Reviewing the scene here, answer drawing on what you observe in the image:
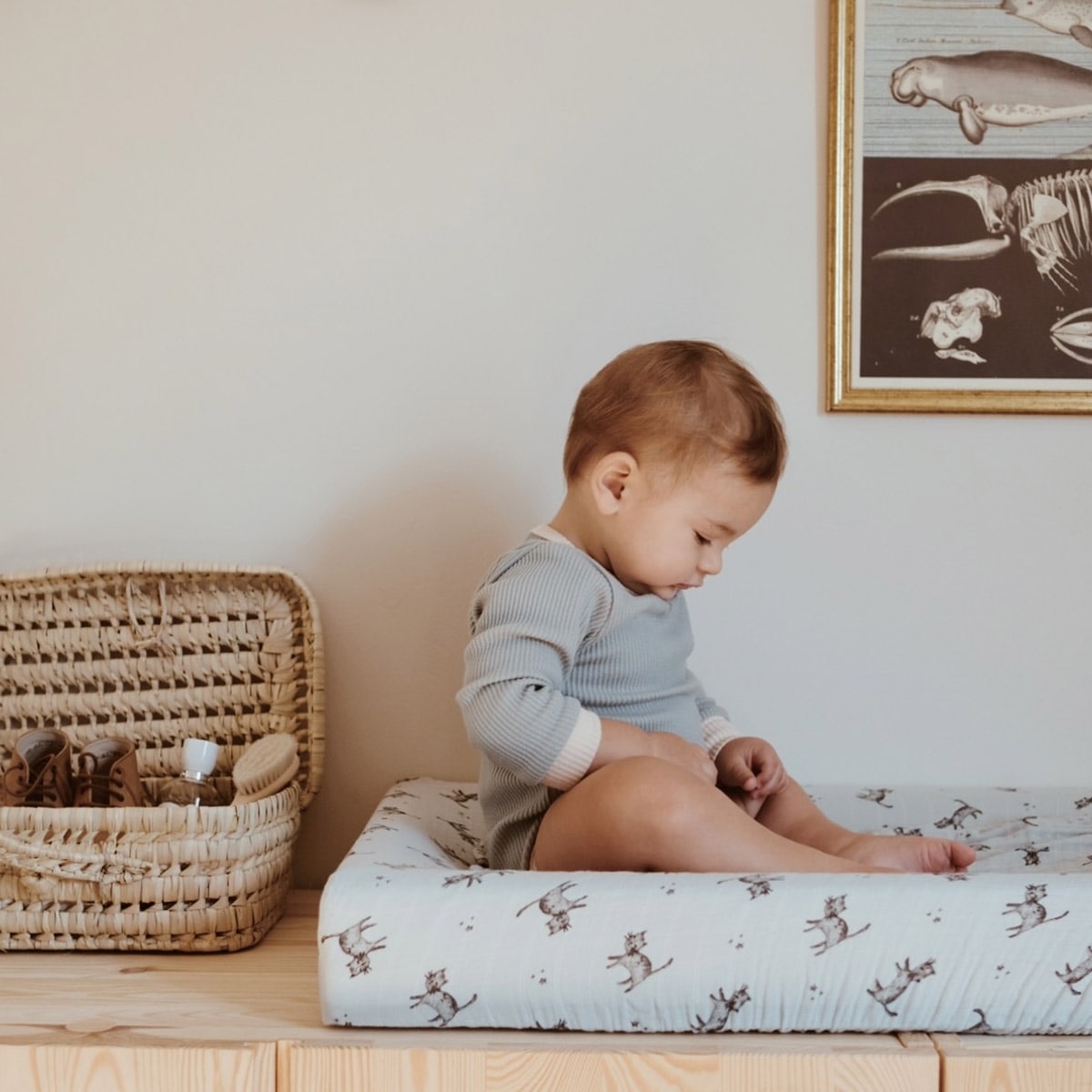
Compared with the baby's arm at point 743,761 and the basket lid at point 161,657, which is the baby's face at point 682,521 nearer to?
the baby's arm at point 743,761

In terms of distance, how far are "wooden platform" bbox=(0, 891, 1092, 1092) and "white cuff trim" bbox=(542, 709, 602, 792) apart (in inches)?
9.6

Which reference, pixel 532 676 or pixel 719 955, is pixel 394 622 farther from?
pixel 719 955

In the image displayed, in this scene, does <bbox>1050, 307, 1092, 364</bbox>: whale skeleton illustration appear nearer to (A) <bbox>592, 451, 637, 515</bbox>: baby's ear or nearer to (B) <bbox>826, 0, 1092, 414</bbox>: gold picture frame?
(B) <bbox>826, 0, 1092, 414</bbox>: gold picture frame

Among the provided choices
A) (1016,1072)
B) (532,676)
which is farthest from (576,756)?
(1016,1072)

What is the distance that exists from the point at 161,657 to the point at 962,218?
3.60 feet

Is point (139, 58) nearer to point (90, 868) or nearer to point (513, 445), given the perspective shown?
point (513, 445)

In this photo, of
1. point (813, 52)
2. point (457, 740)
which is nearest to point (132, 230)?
point (457, 740)

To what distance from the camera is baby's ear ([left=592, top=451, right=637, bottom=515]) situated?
1.12 metres

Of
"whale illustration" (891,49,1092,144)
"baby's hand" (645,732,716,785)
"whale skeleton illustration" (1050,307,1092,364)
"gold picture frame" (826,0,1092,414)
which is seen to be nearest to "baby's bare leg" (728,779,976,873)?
"baby's hand" (645,732,716,785)

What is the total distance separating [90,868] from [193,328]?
0.65m

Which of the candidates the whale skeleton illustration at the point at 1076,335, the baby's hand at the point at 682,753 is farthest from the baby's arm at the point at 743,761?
the whale skeleton illustration at the point at 1076,335

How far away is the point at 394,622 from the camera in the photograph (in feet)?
4.64

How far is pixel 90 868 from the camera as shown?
3.62 feet

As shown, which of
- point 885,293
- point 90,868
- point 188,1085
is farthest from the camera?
point 885,293
